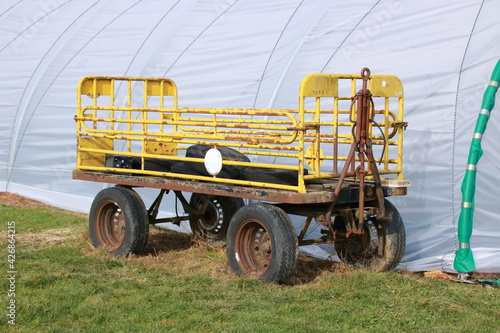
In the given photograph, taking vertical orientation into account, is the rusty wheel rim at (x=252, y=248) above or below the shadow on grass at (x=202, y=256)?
above

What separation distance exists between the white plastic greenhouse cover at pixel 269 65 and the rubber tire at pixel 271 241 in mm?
2146

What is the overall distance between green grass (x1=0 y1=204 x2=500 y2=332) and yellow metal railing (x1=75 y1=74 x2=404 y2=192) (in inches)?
42.4

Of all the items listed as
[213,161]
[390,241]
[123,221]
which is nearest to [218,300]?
[213,161]

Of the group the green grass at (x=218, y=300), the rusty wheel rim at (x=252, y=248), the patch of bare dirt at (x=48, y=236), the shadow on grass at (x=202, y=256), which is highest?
the rusty wheel rim at (x=252, y=248)

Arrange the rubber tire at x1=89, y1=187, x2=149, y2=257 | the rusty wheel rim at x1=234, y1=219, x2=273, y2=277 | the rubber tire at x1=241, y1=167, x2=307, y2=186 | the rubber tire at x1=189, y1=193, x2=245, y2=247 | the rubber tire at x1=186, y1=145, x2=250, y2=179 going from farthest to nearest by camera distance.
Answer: the rubber tire at x1=189, y1=193, x2=245, y2=247, the rubber tire at x1=89, y1=187, x2=149, y2=257, the rubber tire at x1=186, y1=145, x2=250, y2=179, the rubber tire at x1=241, y1=167, x2=307, y2=186, the rusty wheel rim at x1=234, y1=219, x2=273, y2=277

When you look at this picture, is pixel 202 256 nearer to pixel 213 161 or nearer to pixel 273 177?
pixel 213 161

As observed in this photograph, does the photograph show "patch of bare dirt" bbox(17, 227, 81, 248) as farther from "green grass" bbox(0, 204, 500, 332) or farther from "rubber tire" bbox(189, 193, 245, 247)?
"rubber tire" bbox(189, 193, 245, 247)

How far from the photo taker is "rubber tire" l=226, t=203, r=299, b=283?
24.9 ft

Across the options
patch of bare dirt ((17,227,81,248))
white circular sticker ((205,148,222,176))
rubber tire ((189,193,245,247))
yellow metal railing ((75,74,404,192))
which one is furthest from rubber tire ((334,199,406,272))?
patch of bare dirt ((17,227,81,248))

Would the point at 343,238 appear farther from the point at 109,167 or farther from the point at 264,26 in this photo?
the point at 264,26

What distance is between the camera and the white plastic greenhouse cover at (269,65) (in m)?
9.28

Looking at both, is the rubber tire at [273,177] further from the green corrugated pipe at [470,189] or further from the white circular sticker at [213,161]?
the green corrugated pipe at [470,189]

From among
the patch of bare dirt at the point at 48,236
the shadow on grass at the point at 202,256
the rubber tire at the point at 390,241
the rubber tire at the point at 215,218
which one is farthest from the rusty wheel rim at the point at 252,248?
the patch of bare dirt at the point at 48,236

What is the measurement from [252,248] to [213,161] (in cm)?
103
